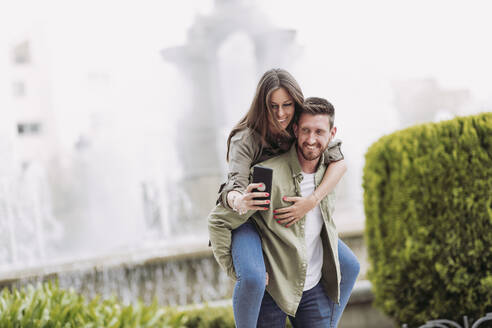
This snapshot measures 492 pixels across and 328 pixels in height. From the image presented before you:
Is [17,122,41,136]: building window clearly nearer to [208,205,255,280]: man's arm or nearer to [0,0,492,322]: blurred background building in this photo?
[0,0,492,322]: blurred background building

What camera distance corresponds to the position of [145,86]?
51.3 feet

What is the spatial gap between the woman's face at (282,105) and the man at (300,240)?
0.17ft

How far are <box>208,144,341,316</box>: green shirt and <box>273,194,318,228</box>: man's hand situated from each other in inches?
1.0

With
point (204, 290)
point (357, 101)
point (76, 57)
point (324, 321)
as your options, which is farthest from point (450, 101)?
point (324, 321)

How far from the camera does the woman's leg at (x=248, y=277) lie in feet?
6.12

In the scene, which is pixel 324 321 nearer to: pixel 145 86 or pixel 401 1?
pixel 145 86

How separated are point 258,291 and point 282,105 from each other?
2.15 ft

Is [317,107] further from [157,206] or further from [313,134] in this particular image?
[157,206]

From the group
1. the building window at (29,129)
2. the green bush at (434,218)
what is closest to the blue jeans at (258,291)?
the green bush at (434,218)

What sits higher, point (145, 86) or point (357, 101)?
point (145, 86)

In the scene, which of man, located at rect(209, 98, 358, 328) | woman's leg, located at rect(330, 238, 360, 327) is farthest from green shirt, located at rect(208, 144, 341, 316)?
woman's leg, located at rect(330, 238, 360, 327)

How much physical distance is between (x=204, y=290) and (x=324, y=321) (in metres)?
4.21

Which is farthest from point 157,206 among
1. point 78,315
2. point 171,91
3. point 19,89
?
point 19,89

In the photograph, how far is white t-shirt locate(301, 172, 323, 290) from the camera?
2.07 metres
